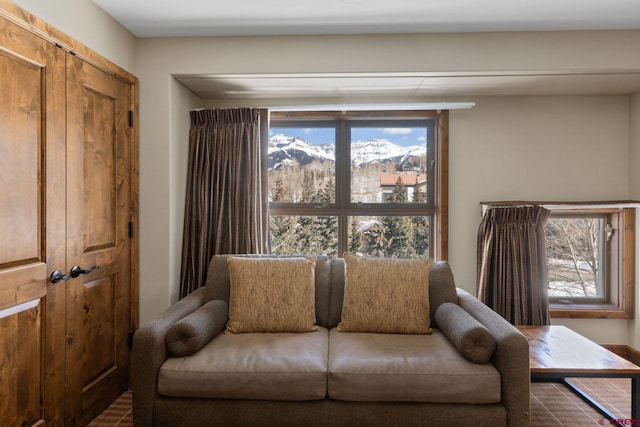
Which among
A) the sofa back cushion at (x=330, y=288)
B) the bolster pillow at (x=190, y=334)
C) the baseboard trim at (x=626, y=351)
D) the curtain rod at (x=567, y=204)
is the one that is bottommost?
the baseboard trim at (x=626, y=351)

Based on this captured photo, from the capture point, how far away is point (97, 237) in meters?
2.38

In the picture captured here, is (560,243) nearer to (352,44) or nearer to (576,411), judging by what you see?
(576,411)

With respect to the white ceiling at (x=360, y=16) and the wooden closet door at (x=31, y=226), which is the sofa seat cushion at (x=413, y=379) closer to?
the wooden closet door at (x=31, y=226)

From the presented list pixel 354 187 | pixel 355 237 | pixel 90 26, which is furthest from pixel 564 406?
pixel 90 26

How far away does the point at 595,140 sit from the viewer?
329cm

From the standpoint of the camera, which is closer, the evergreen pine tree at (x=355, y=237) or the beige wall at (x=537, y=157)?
the beige wall at (x=537, y=157)

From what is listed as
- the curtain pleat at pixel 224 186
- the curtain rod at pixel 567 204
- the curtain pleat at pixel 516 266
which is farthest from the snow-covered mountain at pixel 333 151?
the curtain pleat at pixel 516 266

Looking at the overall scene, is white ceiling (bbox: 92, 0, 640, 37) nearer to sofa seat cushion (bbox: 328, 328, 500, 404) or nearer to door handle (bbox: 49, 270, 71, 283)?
door handle (bbox: 49, 270, 71, 283)

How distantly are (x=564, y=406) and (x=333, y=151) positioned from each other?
2.46 meters

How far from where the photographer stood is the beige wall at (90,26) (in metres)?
1.97

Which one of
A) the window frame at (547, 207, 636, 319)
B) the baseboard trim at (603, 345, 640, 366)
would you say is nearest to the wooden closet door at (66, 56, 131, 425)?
the window frame at (547, 207, 636, 319)

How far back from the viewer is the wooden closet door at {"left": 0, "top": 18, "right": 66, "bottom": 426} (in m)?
1.74

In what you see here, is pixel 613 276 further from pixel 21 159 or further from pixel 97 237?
pixel 21 159

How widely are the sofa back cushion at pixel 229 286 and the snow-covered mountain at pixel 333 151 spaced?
110 centimetres
